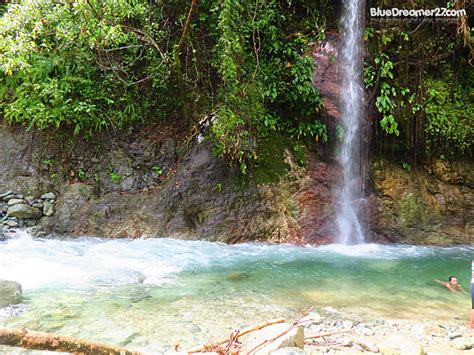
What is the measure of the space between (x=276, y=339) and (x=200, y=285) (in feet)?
7.97

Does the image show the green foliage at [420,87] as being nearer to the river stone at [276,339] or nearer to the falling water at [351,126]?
the falling water at [351,126]

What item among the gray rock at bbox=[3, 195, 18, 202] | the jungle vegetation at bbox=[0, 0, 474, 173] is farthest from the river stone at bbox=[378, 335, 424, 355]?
the gray rock at bbox=[3, 195, 18, 202]

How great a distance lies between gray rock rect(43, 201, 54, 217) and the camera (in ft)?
26.3

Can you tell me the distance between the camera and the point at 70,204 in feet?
26.9

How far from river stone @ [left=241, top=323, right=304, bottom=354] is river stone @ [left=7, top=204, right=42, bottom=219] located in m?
6.28

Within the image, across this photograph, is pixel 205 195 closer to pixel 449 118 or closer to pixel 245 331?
pixel 245 331

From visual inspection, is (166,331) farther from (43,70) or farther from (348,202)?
(43,70)

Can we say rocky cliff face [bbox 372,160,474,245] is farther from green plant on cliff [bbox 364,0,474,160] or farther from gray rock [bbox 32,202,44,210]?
gray rock [bbox 32,202,44,210]

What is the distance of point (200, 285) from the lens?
5129mm

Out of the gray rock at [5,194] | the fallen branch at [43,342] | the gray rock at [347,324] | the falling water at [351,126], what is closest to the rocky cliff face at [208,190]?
the gray rock at [5,194]

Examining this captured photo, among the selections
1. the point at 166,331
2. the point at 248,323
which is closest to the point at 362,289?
the point at 248,323

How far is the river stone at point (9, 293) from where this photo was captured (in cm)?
417

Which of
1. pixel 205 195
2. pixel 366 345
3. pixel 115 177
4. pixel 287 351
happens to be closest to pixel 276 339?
pixel 287 351

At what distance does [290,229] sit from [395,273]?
2.49m
